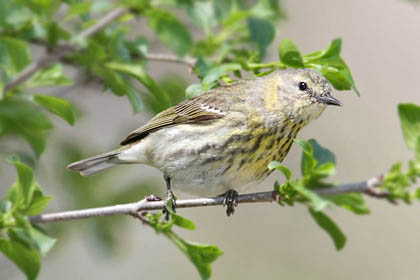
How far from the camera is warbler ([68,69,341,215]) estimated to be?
12.4 ft

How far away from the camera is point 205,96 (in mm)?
4145

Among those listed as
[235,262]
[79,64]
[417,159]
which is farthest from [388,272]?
[417,159]

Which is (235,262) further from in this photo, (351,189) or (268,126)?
(351,189)

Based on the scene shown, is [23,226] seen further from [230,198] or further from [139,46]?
[139,46]

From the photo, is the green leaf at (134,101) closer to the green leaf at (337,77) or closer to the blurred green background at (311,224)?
the green leaf at (337,77)

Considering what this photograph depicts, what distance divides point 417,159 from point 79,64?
2254 mm

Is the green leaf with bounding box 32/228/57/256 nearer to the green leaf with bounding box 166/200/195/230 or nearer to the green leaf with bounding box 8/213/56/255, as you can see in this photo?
the green leaf with bounding box 8/213/56/255

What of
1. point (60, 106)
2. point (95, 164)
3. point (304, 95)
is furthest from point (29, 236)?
point (304, 95)

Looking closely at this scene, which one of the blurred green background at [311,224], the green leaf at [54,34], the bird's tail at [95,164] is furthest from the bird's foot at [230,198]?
the blurred green background at [311,224]

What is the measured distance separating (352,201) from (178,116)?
1913 mm

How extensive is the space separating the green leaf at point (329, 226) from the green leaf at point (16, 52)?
1.82 metres

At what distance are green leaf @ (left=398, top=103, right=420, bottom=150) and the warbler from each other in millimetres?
1140

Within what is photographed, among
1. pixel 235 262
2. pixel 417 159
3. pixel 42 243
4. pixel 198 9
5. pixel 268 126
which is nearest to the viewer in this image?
pixel 417 159

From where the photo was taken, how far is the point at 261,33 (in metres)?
3.90
